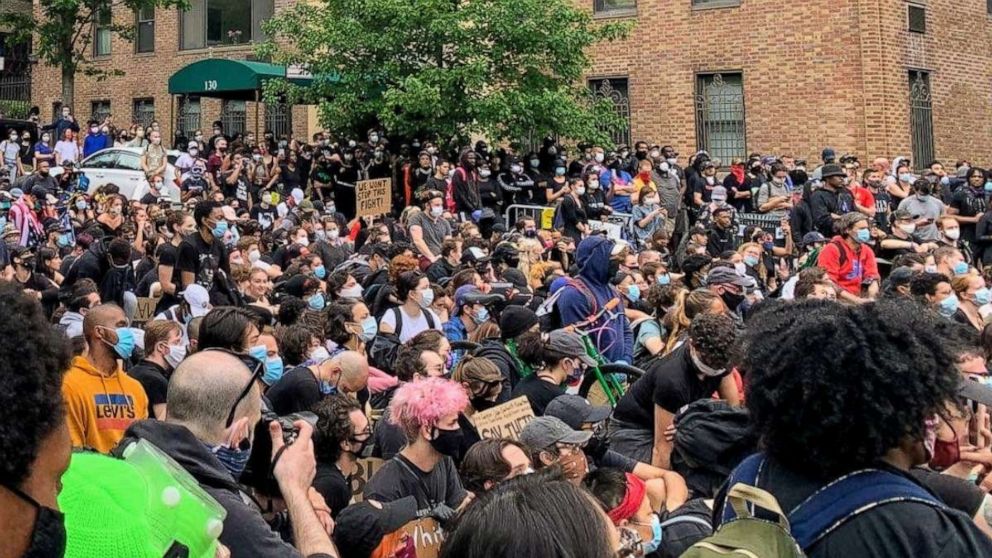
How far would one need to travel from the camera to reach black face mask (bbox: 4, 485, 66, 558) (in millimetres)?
2119

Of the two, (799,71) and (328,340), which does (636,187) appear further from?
(328,340)

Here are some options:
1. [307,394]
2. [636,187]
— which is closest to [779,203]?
[636,187]

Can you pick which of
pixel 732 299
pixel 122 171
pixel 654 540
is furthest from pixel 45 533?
pixel 122 171

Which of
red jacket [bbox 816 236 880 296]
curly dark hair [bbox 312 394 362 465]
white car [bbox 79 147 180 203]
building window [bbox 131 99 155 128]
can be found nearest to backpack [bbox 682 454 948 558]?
curly dark hair [bbox 312 394 362 465]

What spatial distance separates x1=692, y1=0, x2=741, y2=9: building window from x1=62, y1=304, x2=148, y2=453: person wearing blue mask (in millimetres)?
20772

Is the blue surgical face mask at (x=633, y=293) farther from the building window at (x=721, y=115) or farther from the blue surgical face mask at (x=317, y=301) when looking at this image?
the building window at (x=721, y=115)

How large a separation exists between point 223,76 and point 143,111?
28.3 feet

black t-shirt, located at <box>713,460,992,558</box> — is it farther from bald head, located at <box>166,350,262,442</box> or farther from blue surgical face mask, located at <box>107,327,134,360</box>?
blue surgical face mask, located at <box>107,327,134,360</box>

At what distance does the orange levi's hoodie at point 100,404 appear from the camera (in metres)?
6.47

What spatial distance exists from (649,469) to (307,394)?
6.98 feet

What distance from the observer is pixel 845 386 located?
2.90 meters

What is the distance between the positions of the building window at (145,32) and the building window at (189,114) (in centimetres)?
248

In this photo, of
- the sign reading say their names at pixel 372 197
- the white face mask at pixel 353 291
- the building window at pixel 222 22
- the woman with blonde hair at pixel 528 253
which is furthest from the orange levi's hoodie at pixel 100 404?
the building window at pixel 222 22

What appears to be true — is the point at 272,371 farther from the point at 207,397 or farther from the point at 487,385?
the point at 207,397
